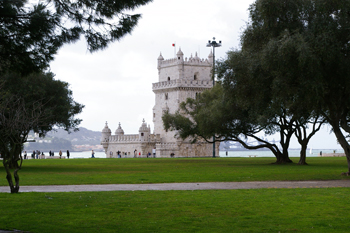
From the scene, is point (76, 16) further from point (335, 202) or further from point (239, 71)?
point (239, 71)

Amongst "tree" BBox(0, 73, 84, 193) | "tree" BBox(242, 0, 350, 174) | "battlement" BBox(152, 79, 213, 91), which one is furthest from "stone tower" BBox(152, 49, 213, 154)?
"tree" BBox(242, 0, 350, 174)

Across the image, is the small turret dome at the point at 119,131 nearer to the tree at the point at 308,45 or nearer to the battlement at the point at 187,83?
the battlement at the point at 187,83

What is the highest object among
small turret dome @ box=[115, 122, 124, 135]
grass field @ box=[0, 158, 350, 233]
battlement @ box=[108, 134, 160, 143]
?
small turret dome @ box=[115, 122, 124, 135]

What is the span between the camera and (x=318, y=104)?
3080 cm

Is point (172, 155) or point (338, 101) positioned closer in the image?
point (338, 101)

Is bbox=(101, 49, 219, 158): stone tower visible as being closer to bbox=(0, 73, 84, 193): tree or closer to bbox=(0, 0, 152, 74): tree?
bbox=(0, 73, 84, 193): tree

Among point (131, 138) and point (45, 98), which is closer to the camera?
point (45, 98)

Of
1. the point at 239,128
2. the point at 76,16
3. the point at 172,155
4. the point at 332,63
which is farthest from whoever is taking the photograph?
the point at 172,155

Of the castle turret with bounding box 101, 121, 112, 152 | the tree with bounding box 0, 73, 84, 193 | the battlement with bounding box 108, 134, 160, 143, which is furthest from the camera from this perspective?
the castle turret with bounding box 101, 121, 112, 152

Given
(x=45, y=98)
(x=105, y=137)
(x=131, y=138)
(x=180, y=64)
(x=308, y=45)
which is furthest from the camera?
(x=105, y=137)

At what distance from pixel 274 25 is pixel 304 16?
170cm

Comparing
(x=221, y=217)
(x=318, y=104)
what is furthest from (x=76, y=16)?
(x=318, y=104)

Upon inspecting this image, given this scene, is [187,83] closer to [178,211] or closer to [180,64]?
[180,64]

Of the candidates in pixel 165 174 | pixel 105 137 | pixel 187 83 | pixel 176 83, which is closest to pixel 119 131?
pixel 105 137
